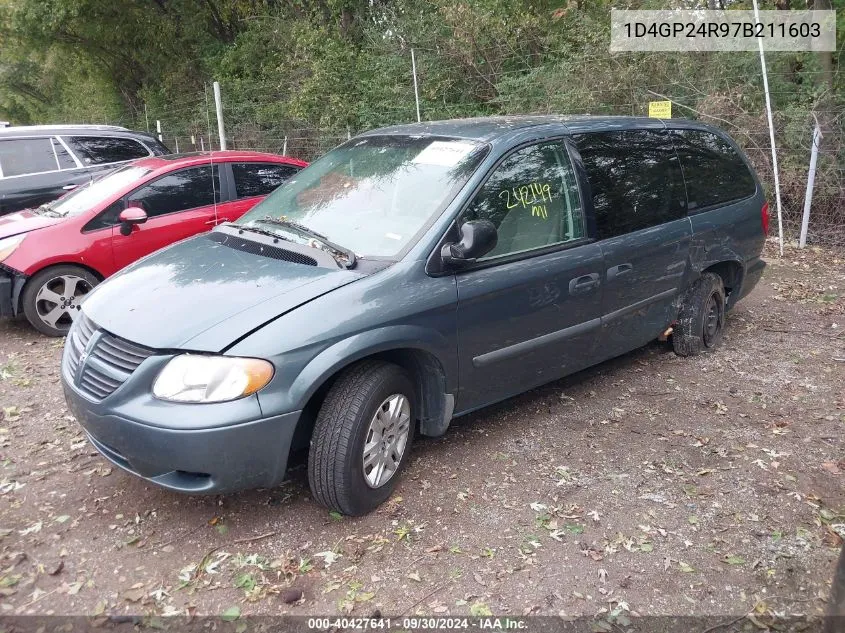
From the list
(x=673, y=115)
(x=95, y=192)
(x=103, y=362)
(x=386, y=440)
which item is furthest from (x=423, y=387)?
(x=673, y=115)

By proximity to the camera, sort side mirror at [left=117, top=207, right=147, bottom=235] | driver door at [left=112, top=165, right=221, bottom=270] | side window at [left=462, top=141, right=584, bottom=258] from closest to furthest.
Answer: side window at [left=462, top=141, right=584, bottom=258] < side mirror at [left=117, top=207, right=147, bottom=235] < driver door at [left=112, top=165, right=221, bottom=270]

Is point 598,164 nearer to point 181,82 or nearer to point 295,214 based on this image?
point 295,214

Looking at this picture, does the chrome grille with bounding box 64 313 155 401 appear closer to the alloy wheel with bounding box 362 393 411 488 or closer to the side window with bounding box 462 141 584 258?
the alloy wheel with bounding box 362 393 411 488

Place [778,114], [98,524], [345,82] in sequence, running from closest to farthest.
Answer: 1. [98,524]
2. [778,114]
3. [345,82]

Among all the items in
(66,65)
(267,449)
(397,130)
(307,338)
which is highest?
(66,65)

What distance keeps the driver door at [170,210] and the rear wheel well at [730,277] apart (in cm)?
461

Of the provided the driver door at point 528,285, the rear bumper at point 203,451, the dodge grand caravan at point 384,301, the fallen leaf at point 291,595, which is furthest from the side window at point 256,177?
the fallen leaf at point 291,595

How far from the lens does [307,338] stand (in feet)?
9.71

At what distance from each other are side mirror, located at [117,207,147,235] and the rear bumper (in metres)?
3.03

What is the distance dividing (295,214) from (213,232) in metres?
0.53

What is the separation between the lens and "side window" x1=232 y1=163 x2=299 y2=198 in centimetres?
689

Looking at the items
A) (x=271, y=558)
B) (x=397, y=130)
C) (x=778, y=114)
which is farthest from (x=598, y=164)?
(x=778, y=114)

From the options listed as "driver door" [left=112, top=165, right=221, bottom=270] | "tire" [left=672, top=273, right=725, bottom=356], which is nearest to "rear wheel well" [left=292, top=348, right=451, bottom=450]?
"tire" [left=672, top=273, right=725, bottom=356]

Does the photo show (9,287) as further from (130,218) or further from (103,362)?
(103,362)
